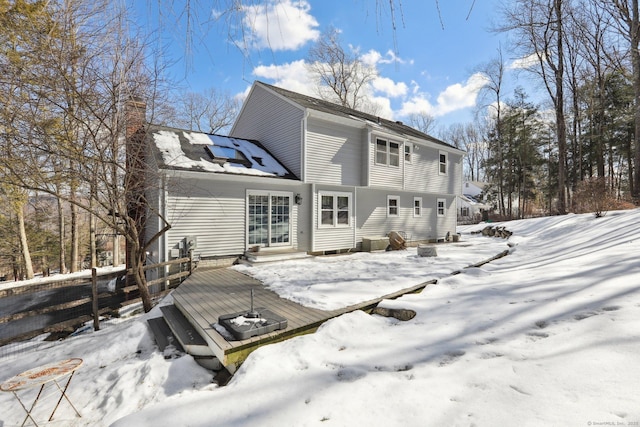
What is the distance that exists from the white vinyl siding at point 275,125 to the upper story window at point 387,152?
3.72 metres

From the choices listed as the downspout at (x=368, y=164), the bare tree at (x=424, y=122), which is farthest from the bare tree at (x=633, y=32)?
the bare tree at (x=424, y=122)

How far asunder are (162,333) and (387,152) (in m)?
10.6

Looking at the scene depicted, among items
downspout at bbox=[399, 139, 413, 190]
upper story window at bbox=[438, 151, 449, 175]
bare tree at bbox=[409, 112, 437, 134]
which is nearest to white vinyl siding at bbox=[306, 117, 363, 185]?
downspout at bbox=[399, 139, 413, 190]

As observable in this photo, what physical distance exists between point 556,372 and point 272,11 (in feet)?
10.6

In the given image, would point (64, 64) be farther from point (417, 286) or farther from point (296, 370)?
point (417, 286)

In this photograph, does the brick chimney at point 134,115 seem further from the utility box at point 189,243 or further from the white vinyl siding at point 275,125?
the white vinyl siding at point 275,125

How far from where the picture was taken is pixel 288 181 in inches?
380

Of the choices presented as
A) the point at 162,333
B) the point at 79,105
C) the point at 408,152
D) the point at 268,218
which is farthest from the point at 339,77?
the point at 162,333

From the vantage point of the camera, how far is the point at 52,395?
3.25 m

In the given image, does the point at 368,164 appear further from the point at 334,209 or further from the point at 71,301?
the point at 71,301

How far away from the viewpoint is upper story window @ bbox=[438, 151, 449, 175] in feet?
49.8

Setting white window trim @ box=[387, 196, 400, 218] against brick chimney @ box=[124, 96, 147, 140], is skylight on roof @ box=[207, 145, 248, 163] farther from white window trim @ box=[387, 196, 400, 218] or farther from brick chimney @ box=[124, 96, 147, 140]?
white window trim @ box=[387, 196, 400, 218]

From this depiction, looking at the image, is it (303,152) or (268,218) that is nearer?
(268,218)

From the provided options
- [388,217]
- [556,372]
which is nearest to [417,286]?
[556,372]
